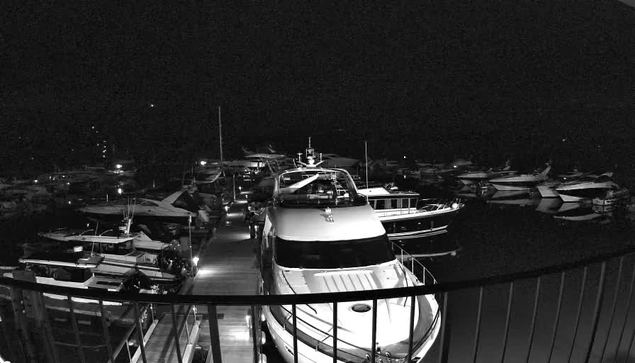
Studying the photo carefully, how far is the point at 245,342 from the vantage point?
8047mm

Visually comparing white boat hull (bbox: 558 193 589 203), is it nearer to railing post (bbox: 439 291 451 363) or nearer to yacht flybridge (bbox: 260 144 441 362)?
yacht flybridge (bbox: 260 144 441 362)

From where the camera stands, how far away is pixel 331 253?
289 inches

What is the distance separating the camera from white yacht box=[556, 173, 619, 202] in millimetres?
32375

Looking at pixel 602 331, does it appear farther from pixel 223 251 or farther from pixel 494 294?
pixel 223 251

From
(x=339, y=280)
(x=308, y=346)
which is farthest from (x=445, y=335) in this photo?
(x=339, y=280)

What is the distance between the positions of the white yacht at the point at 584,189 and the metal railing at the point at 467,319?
15.5m

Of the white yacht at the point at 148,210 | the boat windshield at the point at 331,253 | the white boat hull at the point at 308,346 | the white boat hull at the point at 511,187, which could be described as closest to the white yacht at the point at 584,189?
the white boat hull at the point at 511,187

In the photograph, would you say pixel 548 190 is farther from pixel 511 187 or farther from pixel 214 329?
pixel 214 329

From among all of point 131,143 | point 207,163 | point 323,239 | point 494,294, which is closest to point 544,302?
point 494,294

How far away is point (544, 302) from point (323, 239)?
12.0 metres

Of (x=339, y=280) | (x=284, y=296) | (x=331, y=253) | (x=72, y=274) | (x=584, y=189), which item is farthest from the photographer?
(x=584, y=189)

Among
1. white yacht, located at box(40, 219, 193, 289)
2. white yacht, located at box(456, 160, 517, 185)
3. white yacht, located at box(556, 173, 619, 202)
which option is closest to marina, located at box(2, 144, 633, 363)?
white yacht, located at box(40, 219, 193, 289)

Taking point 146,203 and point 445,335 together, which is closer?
point 445,335

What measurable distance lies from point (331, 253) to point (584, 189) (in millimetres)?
34593
